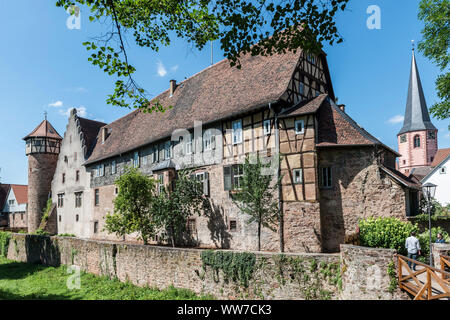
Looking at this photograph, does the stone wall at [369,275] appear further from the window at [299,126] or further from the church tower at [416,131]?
the church tower at [416,131]

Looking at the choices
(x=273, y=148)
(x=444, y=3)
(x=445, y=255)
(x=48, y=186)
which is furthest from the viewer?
(x=48, y=186)

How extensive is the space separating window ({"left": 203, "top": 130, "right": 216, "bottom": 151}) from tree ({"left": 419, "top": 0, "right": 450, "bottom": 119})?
1108 centimetres

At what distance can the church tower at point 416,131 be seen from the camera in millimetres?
47906

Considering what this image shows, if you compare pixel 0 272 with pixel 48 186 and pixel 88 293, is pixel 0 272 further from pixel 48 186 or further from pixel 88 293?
→ pixel 48 186

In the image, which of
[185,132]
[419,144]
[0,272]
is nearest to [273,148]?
[185,132]

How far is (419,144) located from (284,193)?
45.9 metres

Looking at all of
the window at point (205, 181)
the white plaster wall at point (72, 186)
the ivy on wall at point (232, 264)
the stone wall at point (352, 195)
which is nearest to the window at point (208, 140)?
the window at point (205, 181)

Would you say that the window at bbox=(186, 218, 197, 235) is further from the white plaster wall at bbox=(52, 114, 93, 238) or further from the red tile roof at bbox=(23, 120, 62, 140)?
the red tile roof at bbox=(23, 120, 62, 140)

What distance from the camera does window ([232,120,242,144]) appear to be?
17.3 metres

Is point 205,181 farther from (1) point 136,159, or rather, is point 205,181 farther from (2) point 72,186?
(2) point 72,186

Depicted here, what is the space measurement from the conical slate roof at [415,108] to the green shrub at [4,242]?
5438cm

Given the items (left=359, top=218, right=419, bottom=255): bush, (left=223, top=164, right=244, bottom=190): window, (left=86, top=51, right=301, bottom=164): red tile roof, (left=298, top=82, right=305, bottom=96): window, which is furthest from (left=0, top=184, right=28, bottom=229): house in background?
(left=359, top=218, right=419, bottom=255): bush

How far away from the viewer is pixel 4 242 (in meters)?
29.9

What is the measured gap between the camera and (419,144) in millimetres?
51312
